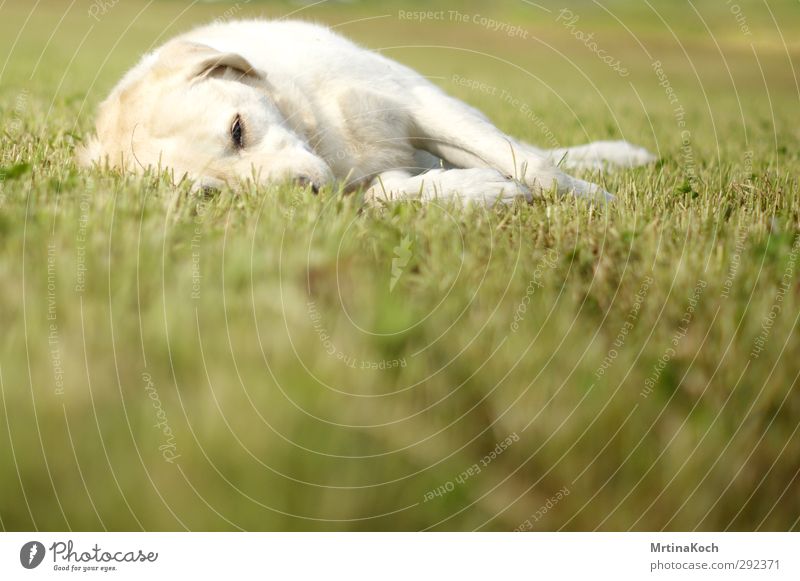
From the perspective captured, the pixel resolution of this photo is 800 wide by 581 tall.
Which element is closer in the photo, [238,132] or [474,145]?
[238,132]

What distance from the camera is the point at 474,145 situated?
3.88 meters

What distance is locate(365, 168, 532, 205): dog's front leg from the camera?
A: 322cm

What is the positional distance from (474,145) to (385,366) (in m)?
2.27

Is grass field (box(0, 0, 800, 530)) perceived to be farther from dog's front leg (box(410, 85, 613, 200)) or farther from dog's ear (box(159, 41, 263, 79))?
dog's ear (box(159, 41, 263, 79))

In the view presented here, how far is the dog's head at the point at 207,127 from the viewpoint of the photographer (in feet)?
11.0

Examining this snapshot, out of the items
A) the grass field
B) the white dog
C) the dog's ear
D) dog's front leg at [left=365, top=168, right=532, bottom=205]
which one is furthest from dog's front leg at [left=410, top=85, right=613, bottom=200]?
the dog's ear

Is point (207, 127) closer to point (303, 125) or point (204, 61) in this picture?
point (204, 61)

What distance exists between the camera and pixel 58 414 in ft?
5.48

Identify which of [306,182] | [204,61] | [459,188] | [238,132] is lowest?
[459,188]

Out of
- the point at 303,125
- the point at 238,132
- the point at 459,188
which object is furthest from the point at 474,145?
the point at 238,132
